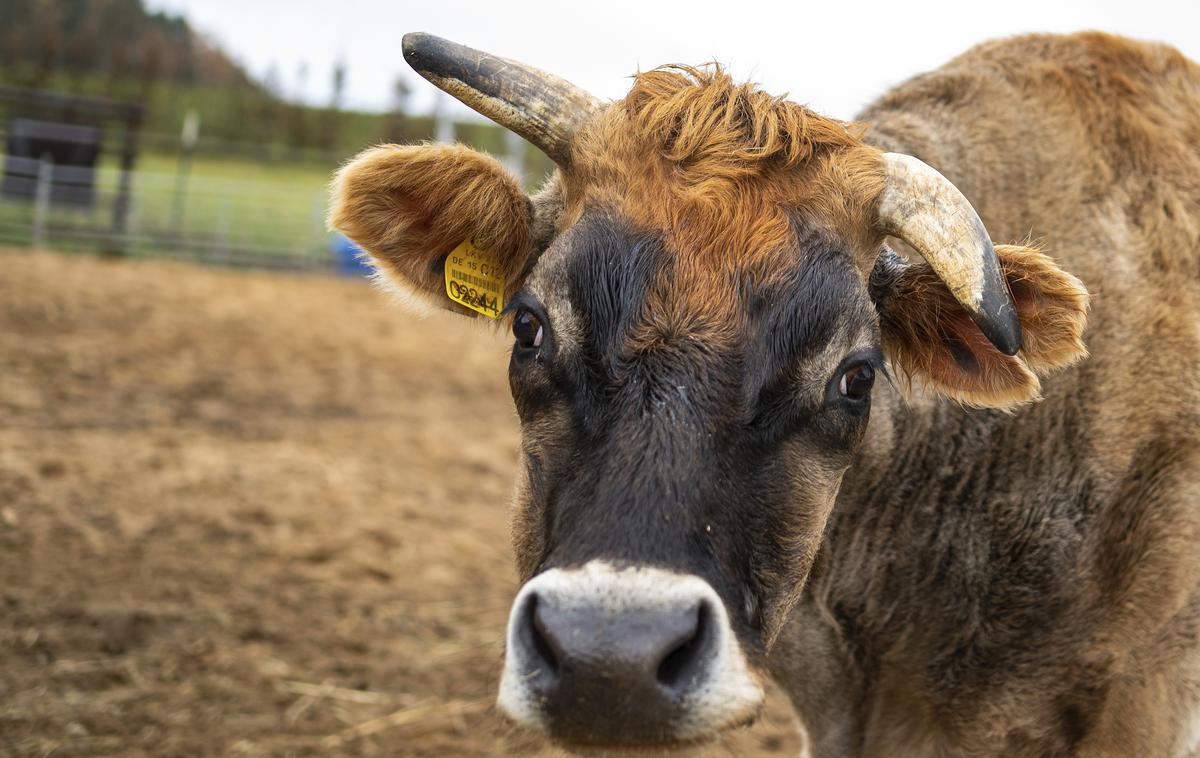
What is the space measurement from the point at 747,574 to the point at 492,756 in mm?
2660

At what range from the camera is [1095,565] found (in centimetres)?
333

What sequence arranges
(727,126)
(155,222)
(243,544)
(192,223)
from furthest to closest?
(192,223) → (155,222) → (243,544) → (727,126)

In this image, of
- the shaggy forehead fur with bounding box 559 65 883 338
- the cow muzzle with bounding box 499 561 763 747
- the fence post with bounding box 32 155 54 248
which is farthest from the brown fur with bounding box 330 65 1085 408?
the fence post with bounding box 32 155 54 248

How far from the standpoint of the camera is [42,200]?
1692cm

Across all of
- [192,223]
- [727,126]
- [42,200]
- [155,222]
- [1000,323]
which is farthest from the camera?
[192,223]

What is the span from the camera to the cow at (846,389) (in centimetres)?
236

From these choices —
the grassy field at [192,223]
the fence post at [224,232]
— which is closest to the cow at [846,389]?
the grassy field at [192,223]

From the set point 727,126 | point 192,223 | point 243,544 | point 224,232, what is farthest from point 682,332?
point 192,223

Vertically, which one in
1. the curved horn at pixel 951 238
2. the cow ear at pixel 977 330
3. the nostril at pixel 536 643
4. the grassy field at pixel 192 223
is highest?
the curved horn at pixel 951 238

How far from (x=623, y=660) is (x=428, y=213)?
1.63 m

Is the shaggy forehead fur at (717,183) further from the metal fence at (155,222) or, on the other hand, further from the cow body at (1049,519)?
the metal fence at (155,222)

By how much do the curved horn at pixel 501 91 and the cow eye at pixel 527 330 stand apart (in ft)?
1.79

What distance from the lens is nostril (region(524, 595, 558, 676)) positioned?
2227 millimetres

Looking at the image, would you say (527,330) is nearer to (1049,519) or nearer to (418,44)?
(418,44)
